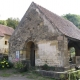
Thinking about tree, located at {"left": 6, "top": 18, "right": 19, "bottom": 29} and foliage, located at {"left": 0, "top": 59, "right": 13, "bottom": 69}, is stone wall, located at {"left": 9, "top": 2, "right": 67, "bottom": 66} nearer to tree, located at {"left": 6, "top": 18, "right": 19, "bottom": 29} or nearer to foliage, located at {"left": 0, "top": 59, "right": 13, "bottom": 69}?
foliage, located at {"left": 0, "top": 59, "right": 13, "bottom": 69}

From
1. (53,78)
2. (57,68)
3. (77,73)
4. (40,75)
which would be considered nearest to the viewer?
(77,73)

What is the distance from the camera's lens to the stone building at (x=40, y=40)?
1579cm

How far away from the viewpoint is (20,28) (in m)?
19.0

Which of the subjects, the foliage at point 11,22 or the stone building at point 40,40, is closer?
the stone building at point 40,40

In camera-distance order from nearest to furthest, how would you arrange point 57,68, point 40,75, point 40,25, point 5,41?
point 40,75
point 57,68
point 40,25
point 5,41

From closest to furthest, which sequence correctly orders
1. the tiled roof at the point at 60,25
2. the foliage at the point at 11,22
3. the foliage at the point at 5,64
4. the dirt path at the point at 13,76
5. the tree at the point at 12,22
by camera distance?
1. the dirt path at the point at 13,76
2. the tiled roof at the point at 60,25
3. the foliage at the point at 5,64
4. the foliage at the point at 11,22
5. the tree at the point at 12,22

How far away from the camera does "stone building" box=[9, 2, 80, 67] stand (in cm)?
1579

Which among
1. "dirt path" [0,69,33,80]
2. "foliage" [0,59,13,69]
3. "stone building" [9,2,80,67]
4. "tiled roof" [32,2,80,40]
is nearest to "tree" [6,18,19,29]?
"tiled roof" [32,2,80,40]

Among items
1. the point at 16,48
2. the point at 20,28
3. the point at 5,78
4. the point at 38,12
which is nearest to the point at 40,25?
the point at 38,12

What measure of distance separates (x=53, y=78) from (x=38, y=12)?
7802mm

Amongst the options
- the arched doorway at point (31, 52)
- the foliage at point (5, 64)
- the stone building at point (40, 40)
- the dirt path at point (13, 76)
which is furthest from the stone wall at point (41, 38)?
the dirt path at point (13, 76)

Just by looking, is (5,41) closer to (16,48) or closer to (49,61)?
(16,48)

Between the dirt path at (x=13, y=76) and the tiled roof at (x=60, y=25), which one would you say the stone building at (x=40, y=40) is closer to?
the tiled roof at (x=60, y=25)

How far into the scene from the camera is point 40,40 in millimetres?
17141
